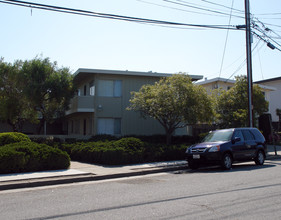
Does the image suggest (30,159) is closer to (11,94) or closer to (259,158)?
(259,158)

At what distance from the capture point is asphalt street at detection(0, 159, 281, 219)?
596 cm

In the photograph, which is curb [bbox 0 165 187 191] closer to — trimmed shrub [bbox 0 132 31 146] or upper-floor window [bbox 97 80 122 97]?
trimmed shrub [bbox 0 132 31 146]

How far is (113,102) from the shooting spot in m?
21.7

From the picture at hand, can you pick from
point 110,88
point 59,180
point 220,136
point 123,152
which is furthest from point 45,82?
point 220,136

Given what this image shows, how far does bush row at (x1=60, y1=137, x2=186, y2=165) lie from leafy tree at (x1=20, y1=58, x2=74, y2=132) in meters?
5.05

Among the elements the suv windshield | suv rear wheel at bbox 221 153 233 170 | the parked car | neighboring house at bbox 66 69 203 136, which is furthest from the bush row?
neighboring house at bbox 66 69 203 136

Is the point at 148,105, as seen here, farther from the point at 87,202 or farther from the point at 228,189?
the point at 87,202

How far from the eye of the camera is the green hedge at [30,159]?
1097cm

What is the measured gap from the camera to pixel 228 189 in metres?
8.38

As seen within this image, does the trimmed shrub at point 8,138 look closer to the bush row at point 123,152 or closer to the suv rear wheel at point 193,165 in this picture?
the bush row at point 123,152

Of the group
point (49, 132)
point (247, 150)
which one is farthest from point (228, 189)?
point (49, 132)

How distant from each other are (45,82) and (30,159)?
940cm

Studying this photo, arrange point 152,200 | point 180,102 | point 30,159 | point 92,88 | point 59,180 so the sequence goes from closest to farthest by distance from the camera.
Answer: point 152,200, point 59,180, point 30,159, point 180,102, point 92,88

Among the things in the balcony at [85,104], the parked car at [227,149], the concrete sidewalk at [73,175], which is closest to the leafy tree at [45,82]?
the balcony at [85,104]
